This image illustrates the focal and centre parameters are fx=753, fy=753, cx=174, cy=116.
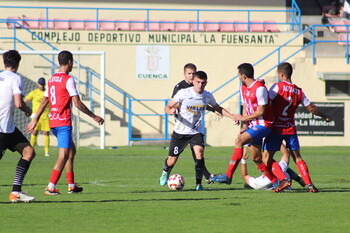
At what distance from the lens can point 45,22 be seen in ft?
99.8

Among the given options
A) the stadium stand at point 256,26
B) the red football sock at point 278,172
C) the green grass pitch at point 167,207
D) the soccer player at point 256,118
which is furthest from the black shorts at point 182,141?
the stadium stand at point 256,26

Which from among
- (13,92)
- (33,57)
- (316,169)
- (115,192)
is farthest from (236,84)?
(13,92)

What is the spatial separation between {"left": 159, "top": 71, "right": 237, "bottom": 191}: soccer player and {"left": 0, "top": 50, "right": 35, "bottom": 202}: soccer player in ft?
9.00

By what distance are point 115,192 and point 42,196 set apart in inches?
49.8

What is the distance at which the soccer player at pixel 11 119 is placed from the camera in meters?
9.92

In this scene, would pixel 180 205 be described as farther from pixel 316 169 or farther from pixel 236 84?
pixel 236 84

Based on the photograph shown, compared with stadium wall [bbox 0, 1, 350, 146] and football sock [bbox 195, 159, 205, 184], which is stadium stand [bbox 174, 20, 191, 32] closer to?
stadium wall [bbox 0, 1, 350, 146]

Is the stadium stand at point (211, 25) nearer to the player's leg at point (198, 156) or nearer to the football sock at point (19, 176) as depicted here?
the player's leg at point (198, 156)

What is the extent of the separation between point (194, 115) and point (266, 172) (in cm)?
152

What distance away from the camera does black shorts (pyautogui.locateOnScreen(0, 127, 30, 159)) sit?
9.92 metres

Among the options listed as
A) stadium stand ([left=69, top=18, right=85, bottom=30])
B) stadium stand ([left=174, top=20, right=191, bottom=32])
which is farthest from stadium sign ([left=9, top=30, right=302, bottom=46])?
stadium stand ([left=69, top=18, right=85, bottom=30])

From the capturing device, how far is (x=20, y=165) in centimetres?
1002

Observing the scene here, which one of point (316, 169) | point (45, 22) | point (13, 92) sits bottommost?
point (316, 169)

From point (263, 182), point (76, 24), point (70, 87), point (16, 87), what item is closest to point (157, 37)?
point (76, 24)
